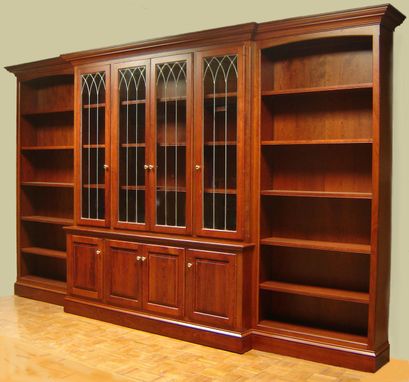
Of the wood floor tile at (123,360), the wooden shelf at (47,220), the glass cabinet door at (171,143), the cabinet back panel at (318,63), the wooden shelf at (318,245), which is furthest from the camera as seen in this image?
the wooden shelf at (47,220)

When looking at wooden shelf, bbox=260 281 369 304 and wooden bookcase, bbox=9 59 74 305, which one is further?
wooden bookcase, bbox=9 59 74 305

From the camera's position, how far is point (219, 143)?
5.15m

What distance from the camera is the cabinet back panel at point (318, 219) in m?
4.85

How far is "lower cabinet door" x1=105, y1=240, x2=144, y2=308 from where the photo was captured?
5.64 meters

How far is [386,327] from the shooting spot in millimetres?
4754

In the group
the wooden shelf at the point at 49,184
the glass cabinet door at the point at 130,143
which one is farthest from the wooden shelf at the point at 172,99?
the wooden shelf at the point at 49,184

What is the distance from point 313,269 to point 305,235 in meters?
0.28

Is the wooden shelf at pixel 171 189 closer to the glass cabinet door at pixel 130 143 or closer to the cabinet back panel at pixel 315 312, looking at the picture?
the glass cabinet door at pixel 130 143

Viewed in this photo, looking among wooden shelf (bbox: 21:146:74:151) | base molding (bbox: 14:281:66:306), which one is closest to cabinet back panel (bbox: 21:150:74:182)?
wooden shelf (bbox: 21:146:74:151)

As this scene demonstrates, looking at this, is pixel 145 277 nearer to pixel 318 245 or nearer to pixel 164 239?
pixel 164 239

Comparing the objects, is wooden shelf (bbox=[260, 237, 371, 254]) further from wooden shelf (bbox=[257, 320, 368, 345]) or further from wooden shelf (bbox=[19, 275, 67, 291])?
wooden shelf (bbox=[19, 275, 67, 291])

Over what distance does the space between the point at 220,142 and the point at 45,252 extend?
108 inches

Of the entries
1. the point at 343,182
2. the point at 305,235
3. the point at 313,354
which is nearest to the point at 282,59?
the point at 343,182

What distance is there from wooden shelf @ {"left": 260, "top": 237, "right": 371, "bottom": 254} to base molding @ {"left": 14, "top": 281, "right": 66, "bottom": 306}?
2.58 meters
